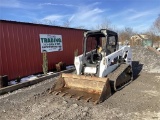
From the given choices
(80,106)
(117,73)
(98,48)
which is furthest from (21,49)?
(80,106)

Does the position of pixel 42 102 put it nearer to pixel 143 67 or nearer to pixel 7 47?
pixel 7 47

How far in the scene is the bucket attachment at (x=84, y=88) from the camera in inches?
234

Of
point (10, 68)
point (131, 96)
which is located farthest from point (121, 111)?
point (10, 68)

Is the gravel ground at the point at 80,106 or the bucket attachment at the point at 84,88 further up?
the bucket attachment at the point at 84,88

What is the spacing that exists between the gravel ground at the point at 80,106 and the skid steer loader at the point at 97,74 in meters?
0.32

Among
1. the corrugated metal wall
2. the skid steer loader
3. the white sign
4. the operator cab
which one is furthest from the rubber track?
the white sign

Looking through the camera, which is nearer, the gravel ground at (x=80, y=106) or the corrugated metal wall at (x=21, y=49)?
the gravel ground at (x=80, y=106)

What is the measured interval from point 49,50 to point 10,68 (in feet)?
9.90

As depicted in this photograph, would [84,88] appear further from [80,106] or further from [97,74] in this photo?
[80,106]

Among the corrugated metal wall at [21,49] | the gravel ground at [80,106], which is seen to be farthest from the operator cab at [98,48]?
the corrugated metal wall at [21,49]

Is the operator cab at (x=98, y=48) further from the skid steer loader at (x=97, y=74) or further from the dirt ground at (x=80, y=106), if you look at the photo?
the dirt ground at (x=80, y=106)

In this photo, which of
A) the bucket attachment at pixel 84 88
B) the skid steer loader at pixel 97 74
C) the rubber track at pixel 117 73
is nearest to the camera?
the bucket attachment at pixel 84 88

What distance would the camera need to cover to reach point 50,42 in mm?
11391

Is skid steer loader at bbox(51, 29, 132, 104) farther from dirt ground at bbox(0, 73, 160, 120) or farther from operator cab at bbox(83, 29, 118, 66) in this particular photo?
dirt ground at bbox(0, 73, 160, 120)
